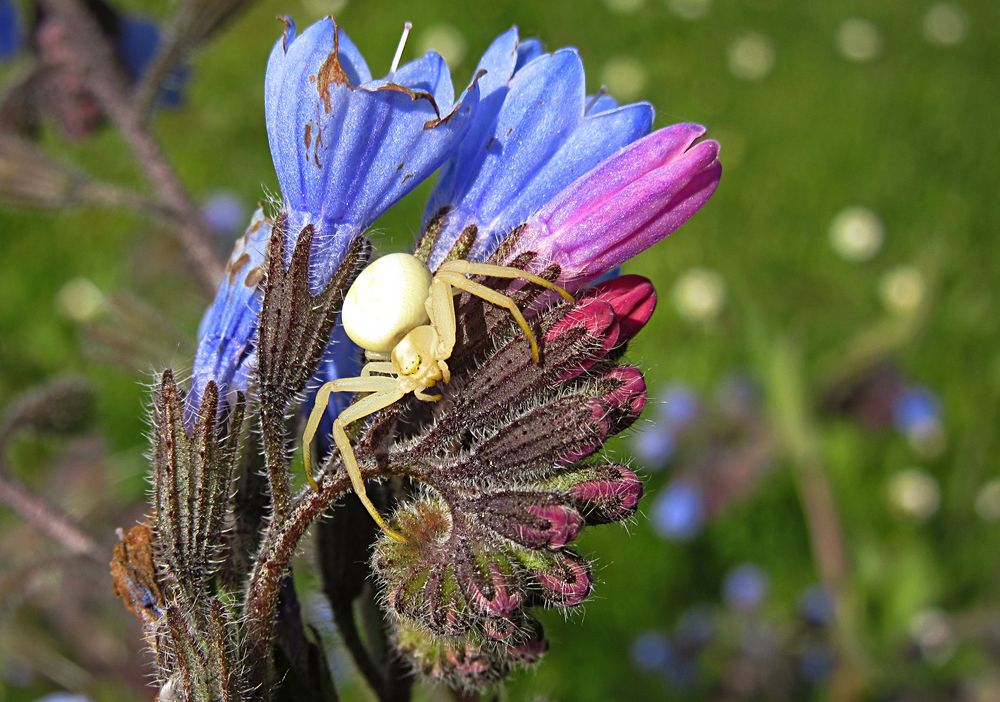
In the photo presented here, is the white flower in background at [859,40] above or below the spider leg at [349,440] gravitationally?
above

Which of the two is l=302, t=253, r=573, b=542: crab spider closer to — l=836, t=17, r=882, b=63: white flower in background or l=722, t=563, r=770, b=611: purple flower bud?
l=722, t=563, r=770, b=611: purple flower bud

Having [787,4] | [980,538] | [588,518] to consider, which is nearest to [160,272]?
[588,518]

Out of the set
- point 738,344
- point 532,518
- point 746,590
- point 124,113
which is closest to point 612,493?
point 532,518

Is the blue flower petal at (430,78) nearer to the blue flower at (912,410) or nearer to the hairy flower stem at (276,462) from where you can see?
the hairy flower stem at (276,462)

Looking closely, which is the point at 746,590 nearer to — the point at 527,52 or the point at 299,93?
the point at 527,52

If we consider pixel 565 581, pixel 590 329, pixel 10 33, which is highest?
pixel 10 33

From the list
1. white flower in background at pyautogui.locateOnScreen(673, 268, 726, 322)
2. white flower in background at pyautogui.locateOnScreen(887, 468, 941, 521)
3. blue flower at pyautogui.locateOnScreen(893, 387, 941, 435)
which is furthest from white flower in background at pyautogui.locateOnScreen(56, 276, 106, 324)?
white flower in background at pyautogui.locateOnScreen(887, 468, 941, 521)

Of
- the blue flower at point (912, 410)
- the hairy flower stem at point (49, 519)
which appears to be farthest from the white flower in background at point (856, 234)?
the hairy flower stem at point (49, 519)
